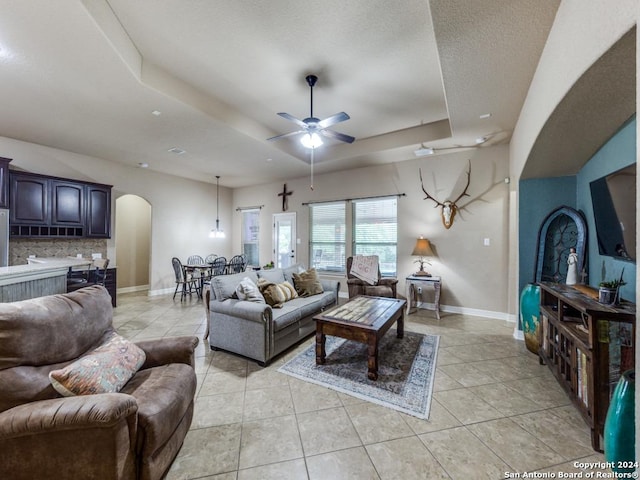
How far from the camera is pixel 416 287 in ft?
16.9

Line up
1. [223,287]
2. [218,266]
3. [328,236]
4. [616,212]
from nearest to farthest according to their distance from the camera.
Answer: [616,212] < [223,287] < [218,266] < [328,236]

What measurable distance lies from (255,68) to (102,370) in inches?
121

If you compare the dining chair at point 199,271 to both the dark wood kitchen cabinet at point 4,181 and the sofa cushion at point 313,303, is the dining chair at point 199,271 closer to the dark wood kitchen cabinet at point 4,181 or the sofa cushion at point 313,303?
the dark wood kitchen cabinet at point 4,181

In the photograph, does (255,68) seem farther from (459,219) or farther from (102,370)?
(459,219)

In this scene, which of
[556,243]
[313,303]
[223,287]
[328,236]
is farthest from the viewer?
[328,236]

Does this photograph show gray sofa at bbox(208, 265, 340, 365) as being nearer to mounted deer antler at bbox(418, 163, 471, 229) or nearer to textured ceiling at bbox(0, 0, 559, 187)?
textured ceiling at bbox(0, 0, 559, 187)

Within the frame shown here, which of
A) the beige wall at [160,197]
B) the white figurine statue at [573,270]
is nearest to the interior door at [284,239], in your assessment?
the beige wall at [160,197]

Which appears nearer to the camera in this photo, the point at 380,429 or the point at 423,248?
the point at 380,429

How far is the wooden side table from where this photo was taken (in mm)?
4562

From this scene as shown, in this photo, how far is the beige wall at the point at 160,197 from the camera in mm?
4742

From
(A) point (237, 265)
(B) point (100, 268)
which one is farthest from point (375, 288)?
(B) point (100, 268)

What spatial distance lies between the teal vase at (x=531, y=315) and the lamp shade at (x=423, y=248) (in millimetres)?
1723

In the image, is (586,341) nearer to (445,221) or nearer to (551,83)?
(551,83)

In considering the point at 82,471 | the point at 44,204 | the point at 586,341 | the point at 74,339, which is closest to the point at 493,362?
the point at 586,341
